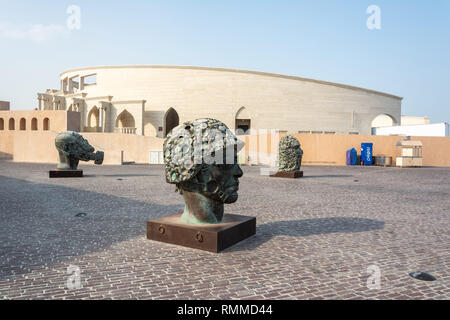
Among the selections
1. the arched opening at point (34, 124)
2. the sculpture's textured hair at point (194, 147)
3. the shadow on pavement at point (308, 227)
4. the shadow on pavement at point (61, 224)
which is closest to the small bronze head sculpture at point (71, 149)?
the shadow on pavement at point (61, 224)

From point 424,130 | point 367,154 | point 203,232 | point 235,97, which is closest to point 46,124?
point 235,97

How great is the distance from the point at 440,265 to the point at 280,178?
36.9 feet

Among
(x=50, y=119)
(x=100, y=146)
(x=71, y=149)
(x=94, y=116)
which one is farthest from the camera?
(x=94, y=116)

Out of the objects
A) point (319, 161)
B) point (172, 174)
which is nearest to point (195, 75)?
point (319, 161)

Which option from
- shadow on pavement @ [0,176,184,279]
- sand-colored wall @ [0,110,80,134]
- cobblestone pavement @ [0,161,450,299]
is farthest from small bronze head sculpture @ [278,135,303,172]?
sand-colored wall @ [0,110,80,134]

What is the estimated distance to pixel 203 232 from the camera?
495cm

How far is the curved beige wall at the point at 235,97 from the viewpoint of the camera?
136 feet

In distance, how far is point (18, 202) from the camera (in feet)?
28.5

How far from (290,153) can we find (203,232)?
1118cm

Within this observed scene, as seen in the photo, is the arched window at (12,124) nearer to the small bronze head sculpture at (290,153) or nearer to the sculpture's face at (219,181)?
the small bronze head sculpture at (290,153)

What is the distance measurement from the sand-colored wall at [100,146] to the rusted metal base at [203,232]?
20136 mm

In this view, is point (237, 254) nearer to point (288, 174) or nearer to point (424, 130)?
point (288, 174)

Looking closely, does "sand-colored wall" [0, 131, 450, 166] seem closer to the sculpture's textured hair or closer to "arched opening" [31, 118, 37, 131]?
"arched opening" [31, 118, 37, 131]
